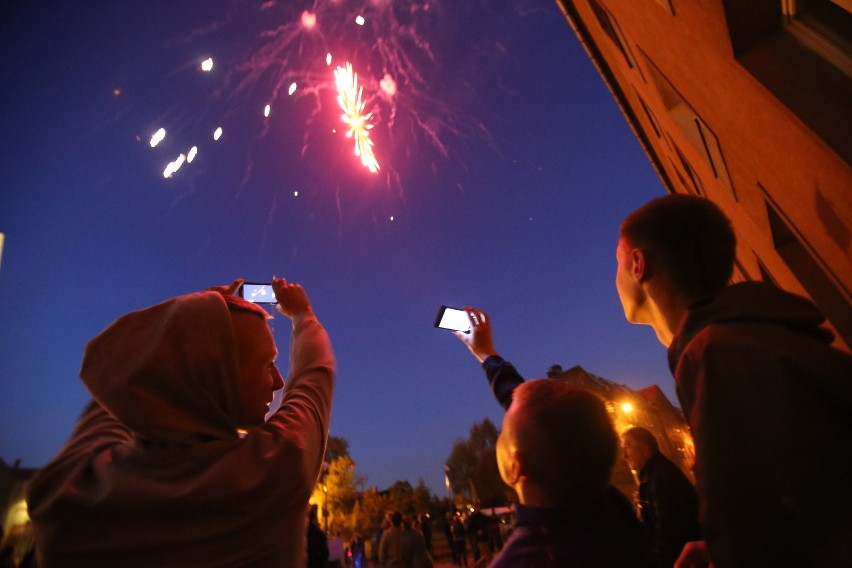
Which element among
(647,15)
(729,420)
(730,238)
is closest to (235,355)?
(729,420)

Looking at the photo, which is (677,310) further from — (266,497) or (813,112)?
(813,112)

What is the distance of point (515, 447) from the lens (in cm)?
Result: 168

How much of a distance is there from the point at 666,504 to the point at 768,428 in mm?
2346

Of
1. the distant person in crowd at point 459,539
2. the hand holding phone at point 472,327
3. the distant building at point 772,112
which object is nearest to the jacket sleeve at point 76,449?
the hand holding phone at point 472,327

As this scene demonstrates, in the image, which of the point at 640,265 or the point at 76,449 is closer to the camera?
the point at 76,449

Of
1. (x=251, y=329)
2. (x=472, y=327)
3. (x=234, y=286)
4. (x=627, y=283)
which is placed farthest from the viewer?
(x=472, y=327)

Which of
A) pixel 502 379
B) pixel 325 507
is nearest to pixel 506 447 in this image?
pixel 502 379

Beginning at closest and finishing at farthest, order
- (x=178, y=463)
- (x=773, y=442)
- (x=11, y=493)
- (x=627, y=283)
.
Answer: (x=773, y=442) → (x=178, y=463) → (x=627, y=283) → (x=11, y=493)

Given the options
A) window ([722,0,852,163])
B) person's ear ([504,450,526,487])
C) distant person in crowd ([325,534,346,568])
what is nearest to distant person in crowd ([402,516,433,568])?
distant person in crowd ([325,534,346,568])

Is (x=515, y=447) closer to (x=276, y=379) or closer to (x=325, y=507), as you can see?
(x=276, y=379)

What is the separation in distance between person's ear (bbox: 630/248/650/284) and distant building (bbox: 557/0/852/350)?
2.41 metres

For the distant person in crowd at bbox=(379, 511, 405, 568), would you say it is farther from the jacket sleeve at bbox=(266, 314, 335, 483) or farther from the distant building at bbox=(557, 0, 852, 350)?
the jacket sleeve at bbox=(266, 314, 335, 483)

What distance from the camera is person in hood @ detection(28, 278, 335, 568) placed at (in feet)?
3.75

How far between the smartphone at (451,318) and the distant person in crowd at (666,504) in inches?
76.2
